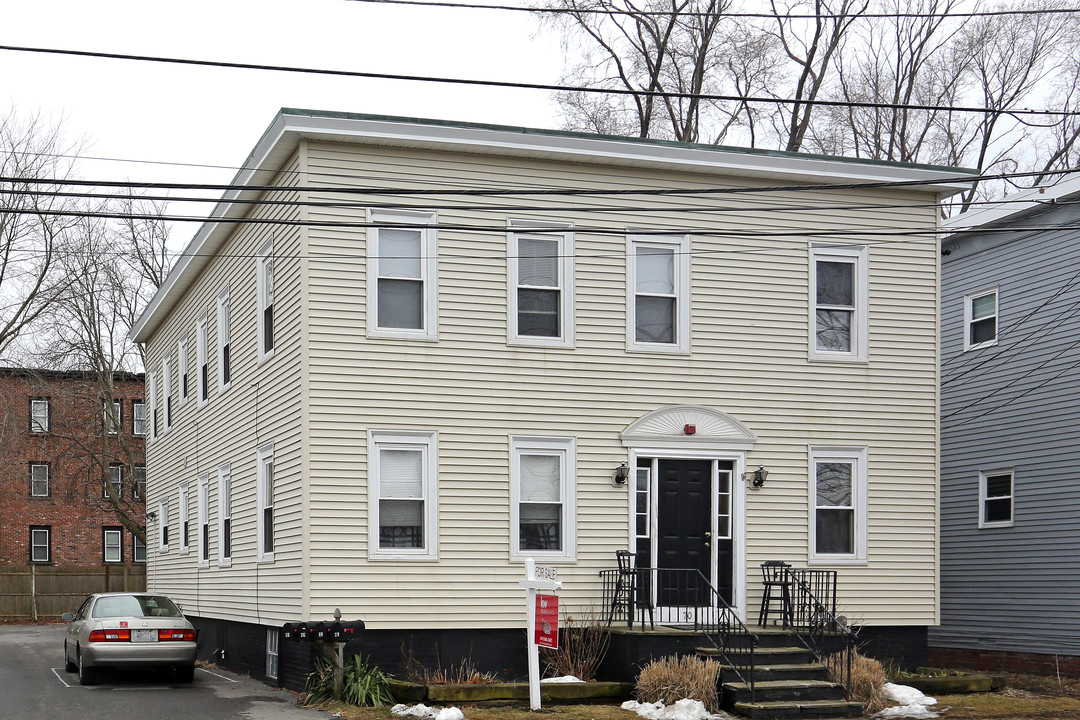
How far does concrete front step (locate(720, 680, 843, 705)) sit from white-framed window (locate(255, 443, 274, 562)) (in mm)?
7318

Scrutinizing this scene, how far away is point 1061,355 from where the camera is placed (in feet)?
71.9

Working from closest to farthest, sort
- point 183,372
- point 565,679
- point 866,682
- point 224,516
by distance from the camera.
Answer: point 866,682, point 565,679, point 224,516, point 183,372

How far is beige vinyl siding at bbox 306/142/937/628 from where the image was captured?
54.3 ft

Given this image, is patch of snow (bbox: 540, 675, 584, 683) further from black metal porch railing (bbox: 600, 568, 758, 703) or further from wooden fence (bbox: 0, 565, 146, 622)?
wooden fence (bbox: 0, 565, 146, 622)

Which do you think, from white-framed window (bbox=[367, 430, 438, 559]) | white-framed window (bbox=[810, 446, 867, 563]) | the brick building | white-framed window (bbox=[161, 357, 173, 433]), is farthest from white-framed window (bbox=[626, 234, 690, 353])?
the brick building

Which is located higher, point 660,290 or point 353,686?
point 660,290

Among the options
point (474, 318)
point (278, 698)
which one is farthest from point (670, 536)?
point (278, 698)

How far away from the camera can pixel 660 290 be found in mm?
18359

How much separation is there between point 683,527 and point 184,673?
26.9 feet

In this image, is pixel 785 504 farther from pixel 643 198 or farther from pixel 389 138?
pixel 389 138

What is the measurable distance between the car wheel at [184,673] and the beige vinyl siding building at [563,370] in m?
1.17

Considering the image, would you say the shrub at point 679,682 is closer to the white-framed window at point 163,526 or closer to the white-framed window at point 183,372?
the white-framed window at point 183,372

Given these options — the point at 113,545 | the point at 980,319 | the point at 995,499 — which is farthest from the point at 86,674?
the point at 113,545

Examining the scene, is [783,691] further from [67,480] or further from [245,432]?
[67,480]
